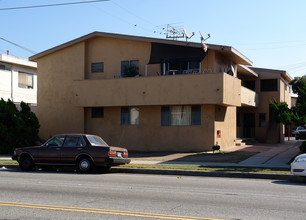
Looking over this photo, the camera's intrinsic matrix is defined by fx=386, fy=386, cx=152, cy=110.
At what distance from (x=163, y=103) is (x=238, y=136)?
11.2m

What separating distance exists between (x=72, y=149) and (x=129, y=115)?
10.1 metres

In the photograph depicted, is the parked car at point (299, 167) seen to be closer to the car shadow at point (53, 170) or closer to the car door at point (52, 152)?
the car shadow at point (53, 170)

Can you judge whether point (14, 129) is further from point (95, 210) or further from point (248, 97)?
point (95, 210)

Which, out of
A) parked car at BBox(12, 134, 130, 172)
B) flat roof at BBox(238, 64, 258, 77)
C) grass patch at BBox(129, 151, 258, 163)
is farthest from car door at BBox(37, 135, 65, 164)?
flat roof at BBox(238, 64, 258, 77)

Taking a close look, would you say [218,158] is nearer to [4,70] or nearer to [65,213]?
[65,213]

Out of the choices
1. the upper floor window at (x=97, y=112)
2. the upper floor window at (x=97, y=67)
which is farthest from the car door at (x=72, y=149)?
the upper floor window at (x=97, y=67)

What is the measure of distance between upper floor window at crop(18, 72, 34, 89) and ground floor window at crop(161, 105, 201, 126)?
1746 cm

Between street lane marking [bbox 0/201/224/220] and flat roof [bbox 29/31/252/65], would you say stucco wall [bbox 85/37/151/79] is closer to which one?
flat roof [bbox 29/31/252/65]

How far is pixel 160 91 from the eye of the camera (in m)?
23.6

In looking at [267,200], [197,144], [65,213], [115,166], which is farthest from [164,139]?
[65,213]

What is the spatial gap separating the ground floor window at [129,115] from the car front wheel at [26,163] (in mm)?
9996

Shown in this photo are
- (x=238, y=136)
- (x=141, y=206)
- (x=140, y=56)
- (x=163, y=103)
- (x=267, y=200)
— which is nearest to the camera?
(x=141, y=206)

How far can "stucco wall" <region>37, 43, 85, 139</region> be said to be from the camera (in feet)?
90.8

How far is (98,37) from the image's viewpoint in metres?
27.2
